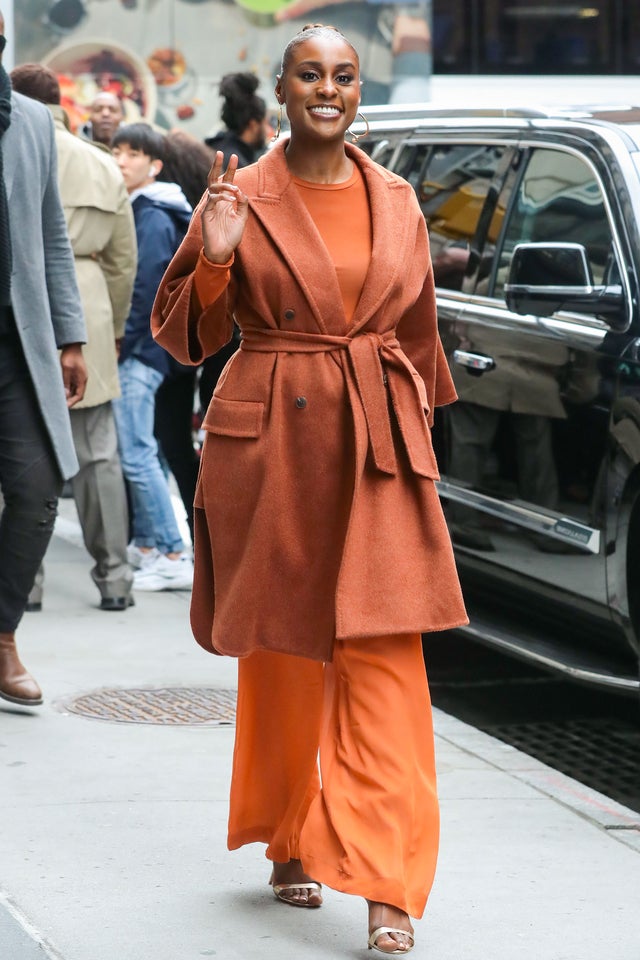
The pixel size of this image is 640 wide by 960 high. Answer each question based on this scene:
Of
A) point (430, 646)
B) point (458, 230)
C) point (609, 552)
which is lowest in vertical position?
point (430, 646)

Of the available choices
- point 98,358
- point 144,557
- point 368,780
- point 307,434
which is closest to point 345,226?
point 307,434

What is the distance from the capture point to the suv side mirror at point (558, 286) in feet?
18.5

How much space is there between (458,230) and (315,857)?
3.47 metres

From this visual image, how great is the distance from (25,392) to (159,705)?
115cm

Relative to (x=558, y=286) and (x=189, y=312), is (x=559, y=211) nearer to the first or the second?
(x=558, y=286)

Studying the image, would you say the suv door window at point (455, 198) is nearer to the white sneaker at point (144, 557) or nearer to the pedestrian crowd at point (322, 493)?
the white sneaker at point (144, 557)

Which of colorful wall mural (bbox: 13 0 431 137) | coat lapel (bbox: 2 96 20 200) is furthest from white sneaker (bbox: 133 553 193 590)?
colorful wall mural (bbox: 13 0 431 137)

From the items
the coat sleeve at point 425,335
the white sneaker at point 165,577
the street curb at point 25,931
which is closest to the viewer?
the street curb at point 25,931

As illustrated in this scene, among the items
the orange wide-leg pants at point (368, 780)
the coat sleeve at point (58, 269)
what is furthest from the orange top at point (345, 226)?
the coat sleeve at point (58, 269)

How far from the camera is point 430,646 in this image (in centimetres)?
767

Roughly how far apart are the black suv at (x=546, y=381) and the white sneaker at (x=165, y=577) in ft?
6.55

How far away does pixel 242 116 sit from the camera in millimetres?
8508

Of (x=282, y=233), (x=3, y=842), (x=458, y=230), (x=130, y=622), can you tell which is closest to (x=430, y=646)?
(x=130, y=622)

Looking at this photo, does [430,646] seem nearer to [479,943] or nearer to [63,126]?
[63,126]
